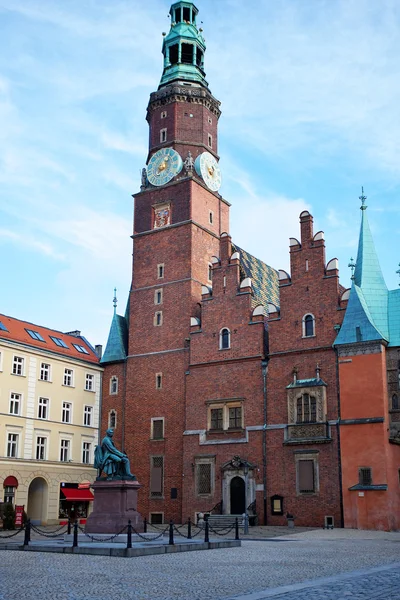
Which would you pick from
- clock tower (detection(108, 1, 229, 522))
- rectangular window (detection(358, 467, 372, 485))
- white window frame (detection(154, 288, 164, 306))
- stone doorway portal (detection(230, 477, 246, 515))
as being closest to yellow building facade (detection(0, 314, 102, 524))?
clock tower (detection(108, 1, 229, 522))

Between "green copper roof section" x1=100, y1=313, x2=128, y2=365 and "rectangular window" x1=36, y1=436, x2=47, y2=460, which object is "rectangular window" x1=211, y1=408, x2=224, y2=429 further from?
"rectangular window" x1=36, y1=436, x2=47, y2=460

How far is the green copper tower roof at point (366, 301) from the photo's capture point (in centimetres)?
3769

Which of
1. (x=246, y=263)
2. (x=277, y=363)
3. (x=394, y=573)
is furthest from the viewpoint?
(x=246, y=263)

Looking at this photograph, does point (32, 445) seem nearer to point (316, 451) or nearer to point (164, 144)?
point (316, 451)

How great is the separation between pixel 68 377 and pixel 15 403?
517cm

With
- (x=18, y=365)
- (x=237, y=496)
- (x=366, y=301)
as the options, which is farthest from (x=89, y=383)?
(x=366, y=301)

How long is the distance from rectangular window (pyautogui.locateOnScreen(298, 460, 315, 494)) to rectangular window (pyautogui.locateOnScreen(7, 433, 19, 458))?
1594cm

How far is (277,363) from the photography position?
4050cm

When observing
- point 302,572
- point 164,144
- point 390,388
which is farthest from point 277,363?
point 302,572

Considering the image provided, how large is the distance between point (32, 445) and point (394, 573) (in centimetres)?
2971

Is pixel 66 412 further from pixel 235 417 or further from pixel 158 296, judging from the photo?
pixel 235 417

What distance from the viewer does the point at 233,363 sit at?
42.2 metres

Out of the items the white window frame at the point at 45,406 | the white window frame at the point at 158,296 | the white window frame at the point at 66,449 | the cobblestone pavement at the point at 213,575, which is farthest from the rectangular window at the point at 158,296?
the cobblestone pavement at the point at 213,575

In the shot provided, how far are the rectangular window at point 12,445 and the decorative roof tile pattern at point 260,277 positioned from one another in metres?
16.5
